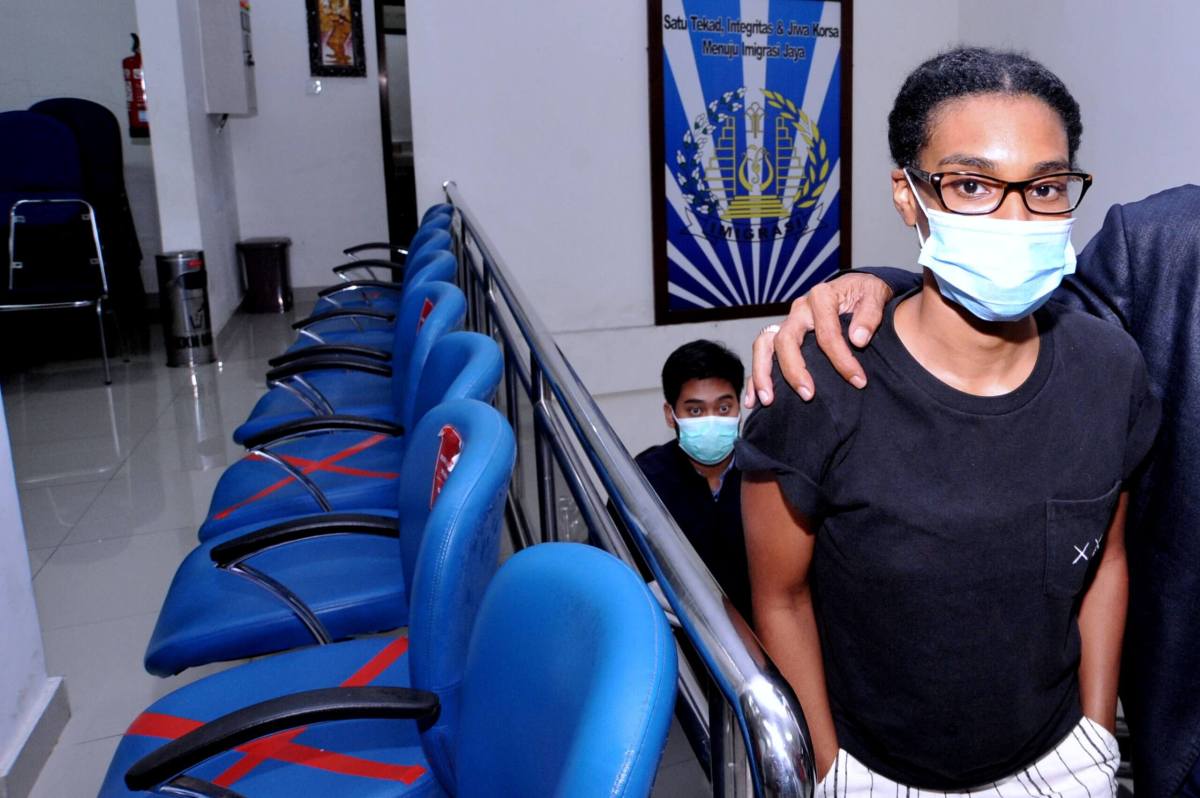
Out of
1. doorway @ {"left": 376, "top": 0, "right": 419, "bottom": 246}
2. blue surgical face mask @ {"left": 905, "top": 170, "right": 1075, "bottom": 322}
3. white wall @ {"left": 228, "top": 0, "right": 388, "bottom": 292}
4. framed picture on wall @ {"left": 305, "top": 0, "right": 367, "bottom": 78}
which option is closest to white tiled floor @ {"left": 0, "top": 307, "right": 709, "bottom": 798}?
blue surgical face mask @ {"left": 905, "top": 170, "right": 1075, "bottom": 322}

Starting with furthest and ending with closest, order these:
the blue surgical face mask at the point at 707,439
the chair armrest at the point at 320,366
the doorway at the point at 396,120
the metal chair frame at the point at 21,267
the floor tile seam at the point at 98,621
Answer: the doorway at the point at 396,120 < the metal chair frame at the point at 21,267 < the chair armrest at the point at 320,366 < the floor tile seam at the point at 98,621 < the blue surgical face mask at the point at 707,439

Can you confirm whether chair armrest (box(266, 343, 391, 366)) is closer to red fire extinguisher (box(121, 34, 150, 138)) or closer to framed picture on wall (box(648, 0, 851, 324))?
framed picture on wall (box(648, 0, 851, 324))

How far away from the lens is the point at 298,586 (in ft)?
5.98

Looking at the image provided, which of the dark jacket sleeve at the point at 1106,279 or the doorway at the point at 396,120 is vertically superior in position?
the doorway at the point at 396,120

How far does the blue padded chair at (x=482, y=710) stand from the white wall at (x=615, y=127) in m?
3.60

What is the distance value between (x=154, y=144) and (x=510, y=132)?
6.92 ft

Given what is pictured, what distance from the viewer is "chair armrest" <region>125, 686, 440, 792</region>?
45.6 inches

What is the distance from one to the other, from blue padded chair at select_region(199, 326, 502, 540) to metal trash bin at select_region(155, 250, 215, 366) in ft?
9.73

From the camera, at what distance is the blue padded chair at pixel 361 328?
284 centimetres

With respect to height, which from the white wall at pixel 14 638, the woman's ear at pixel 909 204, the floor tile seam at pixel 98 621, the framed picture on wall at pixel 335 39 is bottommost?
the floor tile seam at pixel 98 621

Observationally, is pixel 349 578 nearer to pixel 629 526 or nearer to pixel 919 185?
pixel 629 526

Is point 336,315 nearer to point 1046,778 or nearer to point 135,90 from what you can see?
point 1046,778

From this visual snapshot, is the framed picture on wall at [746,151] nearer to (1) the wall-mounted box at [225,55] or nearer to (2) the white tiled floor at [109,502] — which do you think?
(2) the white tiled floor at [109,502]

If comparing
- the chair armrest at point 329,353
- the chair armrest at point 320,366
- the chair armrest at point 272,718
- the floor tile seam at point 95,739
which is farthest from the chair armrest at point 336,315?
the chair armrest at point 272,718
